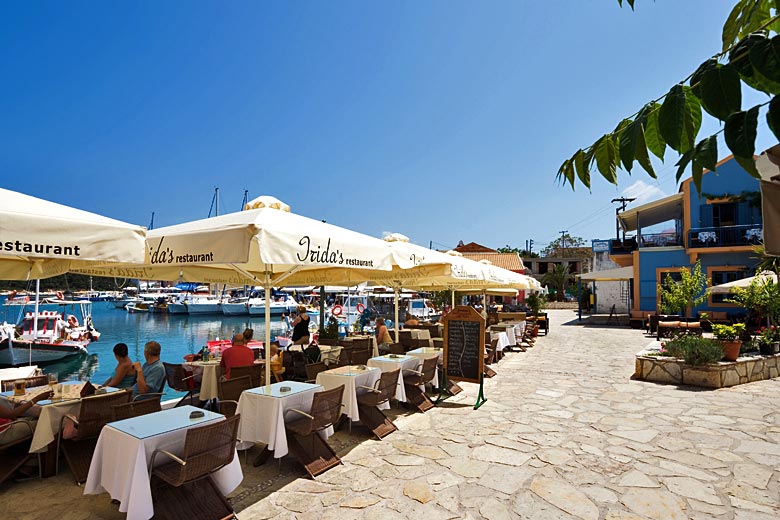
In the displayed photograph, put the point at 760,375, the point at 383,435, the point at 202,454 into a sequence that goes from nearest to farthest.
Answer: the point at 202,454 < the point at 383,435 < the point at 760,375

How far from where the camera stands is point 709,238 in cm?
2166

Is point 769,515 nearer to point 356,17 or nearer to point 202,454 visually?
point 202,454

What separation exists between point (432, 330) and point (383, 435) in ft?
24.3

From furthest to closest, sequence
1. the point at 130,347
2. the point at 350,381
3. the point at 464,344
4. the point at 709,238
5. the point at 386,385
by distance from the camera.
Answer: the point at 130,347
the point at 709,238
the point at 464,344
the point at 386,385
the point at 350,381

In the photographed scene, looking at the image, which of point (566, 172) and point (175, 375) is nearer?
point (566, 172)

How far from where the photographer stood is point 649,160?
134 cm

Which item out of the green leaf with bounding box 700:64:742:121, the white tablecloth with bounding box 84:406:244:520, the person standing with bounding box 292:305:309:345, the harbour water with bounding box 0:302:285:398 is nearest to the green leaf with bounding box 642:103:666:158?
the green leaf with bounding box 700:64:742:121

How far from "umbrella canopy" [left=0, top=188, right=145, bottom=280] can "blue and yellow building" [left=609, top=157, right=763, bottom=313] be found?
75.6 ft

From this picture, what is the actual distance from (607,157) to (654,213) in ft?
98.4

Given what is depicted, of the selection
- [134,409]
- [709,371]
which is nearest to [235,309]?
[709,371]

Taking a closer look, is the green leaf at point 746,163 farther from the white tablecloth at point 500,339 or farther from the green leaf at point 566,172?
the white tablecloth at point 500,339

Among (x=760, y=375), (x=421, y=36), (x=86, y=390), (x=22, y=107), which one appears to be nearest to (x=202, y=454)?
(x=86, y=390)

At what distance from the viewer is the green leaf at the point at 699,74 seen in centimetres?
113

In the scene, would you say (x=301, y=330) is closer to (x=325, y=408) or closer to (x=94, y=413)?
(x=325, y=408)
